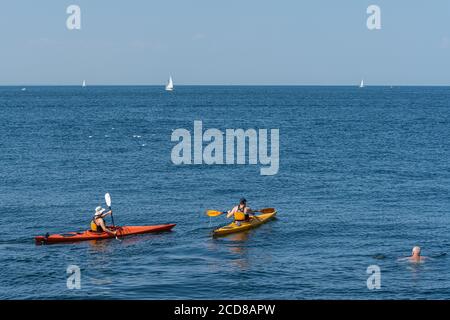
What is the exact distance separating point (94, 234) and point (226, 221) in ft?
28.3

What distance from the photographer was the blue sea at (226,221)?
88.5ft

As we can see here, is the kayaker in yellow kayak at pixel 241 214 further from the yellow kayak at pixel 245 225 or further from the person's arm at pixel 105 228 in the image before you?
the person's arm at pixel 105 228

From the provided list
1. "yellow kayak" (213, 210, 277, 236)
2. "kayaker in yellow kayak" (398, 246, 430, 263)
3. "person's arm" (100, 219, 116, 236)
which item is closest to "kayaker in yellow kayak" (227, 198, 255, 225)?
"yellow kayak" (213, 210, 277, 236)

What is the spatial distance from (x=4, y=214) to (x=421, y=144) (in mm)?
58004

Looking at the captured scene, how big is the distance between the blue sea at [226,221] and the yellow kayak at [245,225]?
0.43 m

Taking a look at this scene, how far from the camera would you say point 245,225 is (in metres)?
37.7

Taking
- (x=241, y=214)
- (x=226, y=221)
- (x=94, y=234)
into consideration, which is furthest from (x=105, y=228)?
(x=226, y=221)

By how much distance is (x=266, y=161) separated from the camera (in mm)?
67500

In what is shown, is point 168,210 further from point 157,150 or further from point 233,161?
point 157,150

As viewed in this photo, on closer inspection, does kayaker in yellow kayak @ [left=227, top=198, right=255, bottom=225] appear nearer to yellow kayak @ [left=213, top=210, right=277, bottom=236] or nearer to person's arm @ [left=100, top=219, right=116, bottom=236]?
yellow kayak @ [left=213, top=210, right=277, bottom=236]

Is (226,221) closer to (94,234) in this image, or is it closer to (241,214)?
(241,214)

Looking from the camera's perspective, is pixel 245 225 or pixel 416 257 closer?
pixel 416 257

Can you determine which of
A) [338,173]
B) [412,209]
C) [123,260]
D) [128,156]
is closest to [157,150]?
[128,156]

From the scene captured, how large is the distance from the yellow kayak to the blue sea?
43 centimetres
